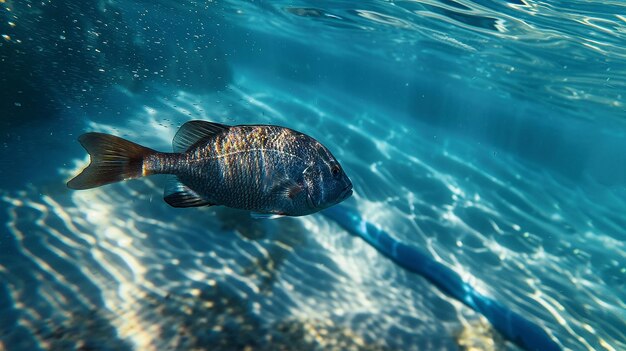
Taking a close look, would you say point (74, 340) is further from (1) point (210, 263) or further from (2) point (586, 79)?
(2) point (586, 79)

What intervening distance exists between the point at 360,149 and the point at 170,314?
1069 centimetres

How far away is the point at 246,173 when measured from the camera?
223 centimetres

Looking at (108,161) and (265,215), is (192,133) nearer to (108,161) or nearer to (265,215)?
(108,161)

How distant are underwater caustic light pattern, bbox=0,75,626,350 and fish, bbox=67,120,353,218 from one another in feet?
6.15

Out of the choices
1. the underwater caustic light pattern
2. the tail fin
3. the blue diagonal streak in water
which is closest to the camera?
the tail fin

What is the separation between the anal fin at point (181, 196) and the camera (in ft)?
7.28

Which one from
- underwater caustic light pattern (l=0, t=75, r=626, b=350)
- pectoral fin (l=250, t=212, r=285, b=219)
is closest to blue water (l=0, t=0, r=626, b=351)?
underwater caustic light pattern (l=0, t=75, r=626, b=350)

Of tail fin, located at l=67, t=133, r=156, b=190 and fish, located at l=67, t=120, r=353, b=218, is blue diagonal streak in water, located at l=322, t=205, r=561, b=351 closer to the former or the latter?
fish, located at l=67, t=120, r=353, b=218

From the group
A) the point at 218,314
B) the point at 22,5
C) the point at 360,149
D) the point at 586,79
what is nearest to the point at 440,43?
the point at 586,79

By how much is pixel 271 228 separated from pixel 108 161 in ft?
12.8

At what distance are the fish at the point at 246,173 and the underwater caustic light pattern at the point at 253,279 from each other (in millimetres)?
1874

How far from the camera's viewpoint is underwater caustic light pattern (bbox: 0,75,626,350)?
347 cm

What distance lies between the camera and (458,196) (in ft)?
38.7

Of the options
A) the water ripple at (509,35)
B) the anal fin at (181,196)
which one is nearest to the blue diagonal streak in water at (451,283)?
the anal fin at (181,196)
